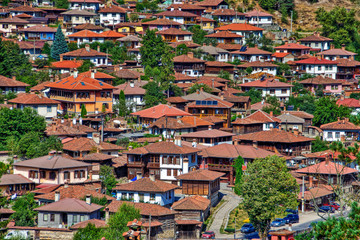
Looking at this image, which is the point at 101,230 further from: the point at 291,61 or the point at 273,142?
the point at 291,61

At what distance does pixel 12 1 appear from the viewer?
155m

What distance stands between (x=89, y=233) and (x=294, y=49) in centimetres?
8505

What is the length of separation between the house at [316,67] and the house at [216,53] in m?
11.8

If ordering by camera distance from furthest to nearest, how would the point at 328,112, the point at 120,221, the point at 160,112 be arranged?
the point at 328,112, the point at 160,112, the point at 120,221

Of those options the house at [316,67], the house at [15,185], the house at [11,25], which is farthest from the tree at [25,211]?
the house at [316,67]

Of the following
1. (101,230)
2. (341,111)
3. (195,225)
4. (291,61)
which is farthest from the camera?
(291,61)

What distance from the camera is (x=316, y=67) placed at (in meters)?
133

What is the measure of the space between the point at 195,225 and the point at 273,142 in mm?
29270

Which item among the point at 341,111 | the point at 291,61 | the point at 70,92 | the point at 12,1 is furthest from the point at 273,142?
the point at 12,1

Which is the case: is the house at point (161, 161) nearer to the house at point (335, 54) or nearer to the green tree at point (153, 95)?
the green tree at point (153, 95)

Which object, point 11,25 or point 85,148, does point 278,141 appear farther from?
point 11,25

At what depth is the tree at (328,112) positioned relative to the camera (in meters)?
111

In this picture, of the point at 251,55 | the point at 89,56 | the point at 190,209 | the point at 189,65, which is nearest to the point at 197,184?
the point at 190,209

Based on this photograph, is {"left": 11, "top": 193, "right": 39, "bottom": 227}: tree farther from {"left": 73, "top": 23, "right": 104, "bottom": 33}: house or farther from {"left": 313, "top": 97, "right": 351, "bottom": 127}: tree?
{"left": 73, "top": 23, "right": 104, "bottom": 33}: house
